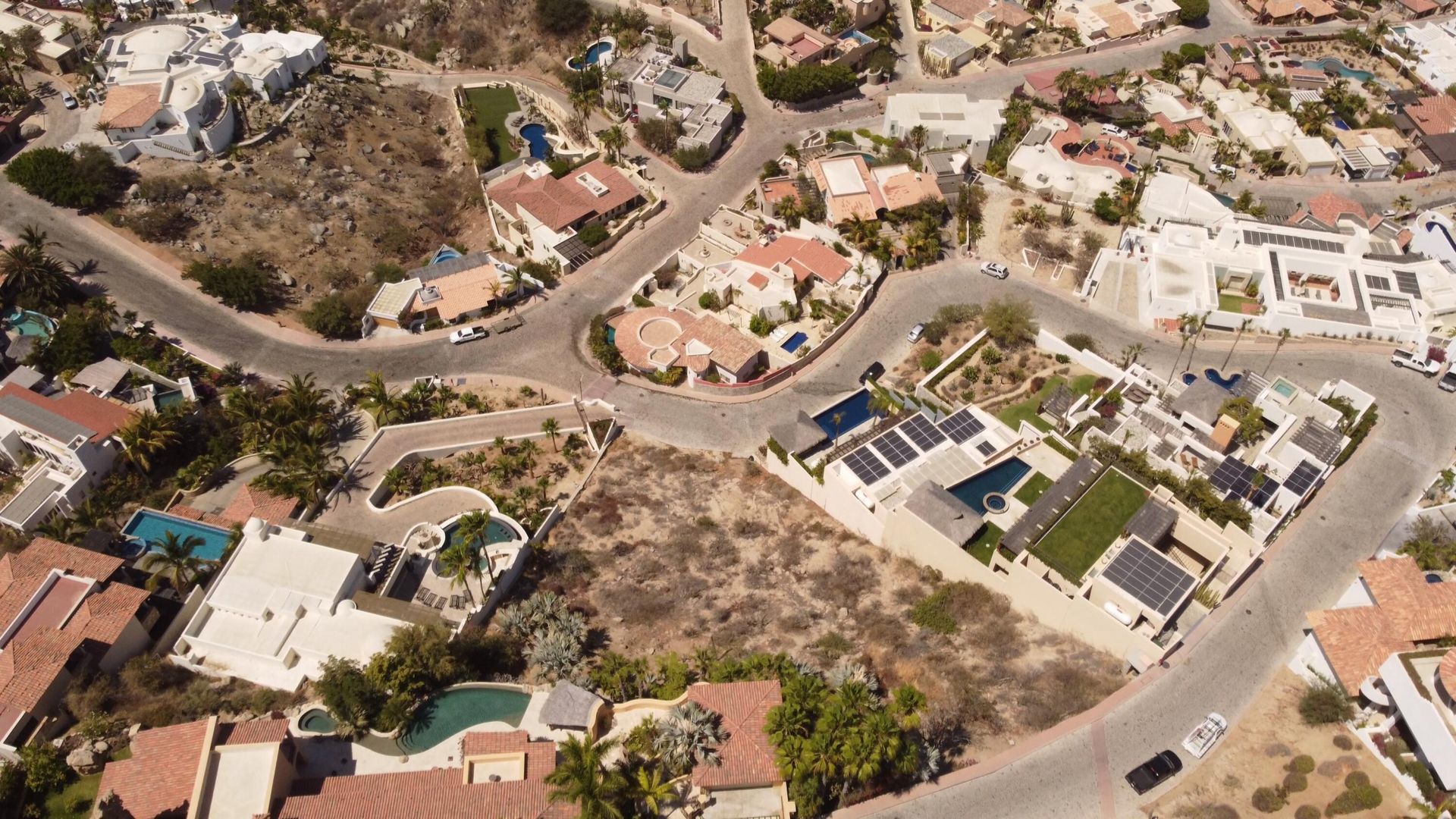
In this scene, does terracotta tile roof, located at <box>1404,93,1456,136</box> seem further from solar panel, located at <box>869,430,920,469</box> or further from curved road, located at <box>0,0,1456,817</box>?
solar panel, located at <box>869,430,920,469</box>

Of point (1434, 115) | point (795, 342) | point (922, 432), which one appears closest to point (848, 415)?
point (922, 432)

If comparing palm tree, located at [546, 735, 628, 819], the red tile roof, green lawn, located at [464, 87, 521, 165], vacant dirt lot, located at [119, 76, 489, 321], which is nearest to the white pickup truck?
palm tree, located at [546, 735, 628, 819]

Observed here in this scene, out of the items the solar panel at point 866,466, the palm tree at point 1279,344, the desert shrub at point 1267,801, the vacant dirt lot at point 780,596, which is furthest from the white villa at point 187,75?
the desert shrub at point 1267,801

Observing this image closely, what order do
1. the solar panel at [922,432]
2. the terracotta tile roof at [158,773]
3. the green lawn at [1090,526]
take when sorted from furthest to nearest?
the solar panel at [922,432] < the green lawn at [1090,526] < the terracotta tile roof at [158,773]

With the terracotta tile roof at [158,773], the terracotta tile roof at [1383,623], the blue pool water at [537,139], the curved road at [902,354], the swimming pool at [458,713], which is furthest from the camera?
the blue pool water at [537,139]

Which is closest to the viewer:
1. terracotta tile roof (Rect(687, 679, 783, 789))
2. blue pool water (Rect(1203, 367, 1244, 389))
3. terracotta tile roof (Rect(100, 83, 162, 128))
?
terracotta tile roof (Rect(687, 679, 783, 789))

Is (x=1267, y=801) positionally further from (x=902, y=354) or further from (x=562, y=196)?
(x=562, y=196)

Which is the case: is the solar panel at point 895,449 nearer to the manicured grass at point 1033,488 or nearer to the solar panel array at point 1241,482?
the manicured grass at point 1033,488
